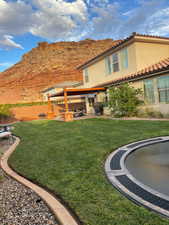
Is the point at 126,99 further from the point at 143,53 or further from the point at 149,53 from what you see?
the point at 149,53

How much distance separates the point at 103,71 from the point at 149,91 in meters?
6.51

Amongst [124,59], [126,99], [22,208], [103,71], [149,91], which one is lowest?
[22,208]

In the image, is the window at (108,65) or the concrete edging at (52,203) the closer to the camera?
the concrete edging at (52,203)

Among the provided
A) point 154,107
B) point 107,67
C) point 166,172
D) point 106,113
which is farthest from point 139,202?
point 107,67

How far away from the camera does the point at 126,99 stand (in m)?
11.9

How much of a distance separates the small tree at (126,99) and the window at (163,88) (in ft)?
4.98

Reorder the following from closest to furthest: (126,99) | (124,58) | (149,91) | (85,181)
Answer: (85,181) → (149,91) → (126,99) → (124,58)

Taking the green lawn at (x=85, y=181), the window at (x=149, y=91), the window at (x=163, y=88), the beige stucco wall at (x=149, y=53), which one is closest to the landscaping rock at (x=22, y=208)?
the green lawn at (x=85, y=181)

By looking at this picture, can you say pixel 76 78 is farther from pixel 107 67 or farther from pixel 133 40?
pixel 133 40

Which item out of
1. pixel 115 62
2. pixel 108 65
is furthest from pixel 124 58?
pixel 108 65

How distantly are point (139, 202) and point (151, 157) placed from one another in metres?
2.14

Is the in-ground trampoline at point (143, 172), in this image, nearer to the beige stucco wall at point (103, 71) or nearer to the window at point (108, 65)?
the beige stucco wall at point (103, 71)

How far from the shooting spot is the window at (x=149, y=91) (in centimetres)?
1114

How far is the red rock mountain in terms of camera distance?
47.8 m
